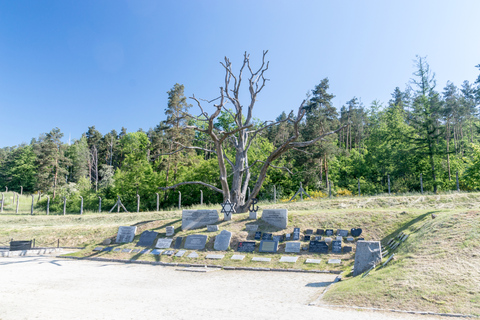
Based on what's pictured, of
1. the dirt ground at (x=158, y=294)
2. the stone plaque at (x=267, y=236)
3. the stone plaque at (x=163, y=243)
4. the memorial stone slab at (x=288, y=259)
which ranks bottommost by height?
the dirt ground at (x=158, y=294)

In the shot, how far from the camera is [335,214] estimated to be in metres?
14.8

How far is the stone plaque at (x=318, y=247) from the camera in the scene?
12104 mm

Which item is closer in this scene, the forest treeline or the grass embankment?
the grass embankment

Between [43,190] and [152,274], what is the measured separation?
151 feet

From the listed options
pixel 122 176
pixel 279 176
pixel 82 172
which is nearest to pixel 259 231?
pixel 279 176

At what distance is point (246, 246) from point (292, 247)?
6.03 ft

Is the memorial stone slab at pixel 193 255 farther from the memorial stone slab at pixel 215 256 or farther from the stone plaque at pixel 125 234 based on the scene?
the stone plaque at pixel 125 234

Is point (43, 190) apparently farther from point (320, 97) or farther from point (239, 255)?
point (239, 255)

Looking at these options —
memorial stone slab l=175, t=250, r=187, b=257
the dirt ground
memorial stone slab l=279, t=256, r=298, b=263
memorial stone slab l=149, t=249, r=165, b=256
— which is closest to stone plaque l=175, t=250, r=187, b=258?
memorial stone slab l=175, t=250, r=187, b=257

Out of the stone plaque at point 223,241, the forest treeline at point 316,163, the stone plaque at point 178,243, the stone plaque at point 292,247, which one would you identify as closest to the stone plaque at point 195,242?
the stone plaque at point 178,243

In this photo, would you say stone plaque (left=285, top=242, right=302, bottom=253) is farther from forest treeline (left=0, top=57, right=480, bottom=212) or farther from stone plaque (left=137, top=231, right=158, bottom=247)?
forest treeline (left=0, top=57, right=480, bottom=212)

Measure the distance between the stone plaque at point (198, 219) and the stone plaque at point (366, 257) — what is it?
320 inches

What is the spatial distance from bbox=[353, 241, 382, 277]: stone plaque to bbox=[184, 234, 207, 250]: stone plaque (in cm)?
670

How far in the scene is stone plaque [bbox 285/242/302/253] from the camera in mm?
12391
